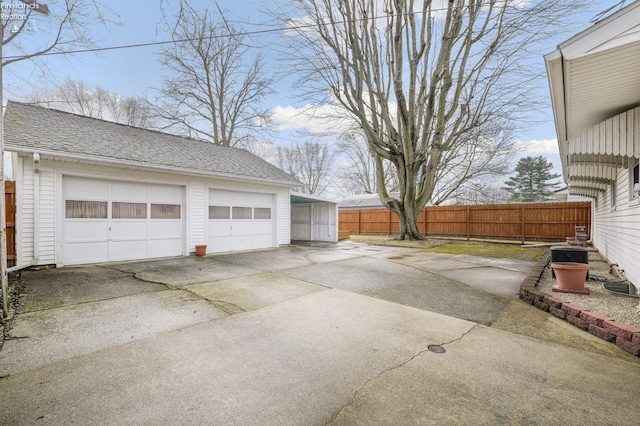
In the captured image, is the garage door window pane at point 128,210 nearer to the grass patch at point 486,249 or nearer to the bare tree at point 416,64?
the bare tree at point 416,64

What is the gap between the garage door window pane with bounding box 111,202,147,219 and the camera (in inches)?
295

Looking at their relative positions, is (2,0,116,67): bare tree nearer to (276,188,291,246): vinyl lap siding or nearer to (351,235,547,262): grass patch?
(276,188,291,246): vinyl lap siding

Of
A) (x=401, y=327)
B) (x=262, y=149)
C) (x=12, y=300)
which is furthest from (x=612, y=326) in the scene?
(x=262, y=149)

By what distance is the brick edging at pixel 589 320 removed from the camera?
9.42 ft

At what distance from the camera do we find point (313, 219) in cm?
1419

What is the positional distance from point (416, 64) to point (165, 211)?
10.9 metres

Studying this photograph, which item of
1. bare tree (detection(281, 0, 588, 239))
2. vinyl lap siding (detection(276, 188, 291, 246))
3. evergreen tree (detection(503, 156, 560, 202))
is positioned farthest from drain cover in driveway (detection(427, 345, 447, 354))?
evergreen tree (detection(503, 156, 560, 202))

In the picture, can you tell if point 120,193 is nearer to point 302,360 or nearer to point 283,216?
point 283,216

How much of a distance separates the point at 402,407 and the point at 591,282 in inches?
222

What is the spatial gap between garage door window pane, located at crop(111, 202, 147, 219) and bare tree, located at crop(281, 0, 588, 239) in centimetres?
767

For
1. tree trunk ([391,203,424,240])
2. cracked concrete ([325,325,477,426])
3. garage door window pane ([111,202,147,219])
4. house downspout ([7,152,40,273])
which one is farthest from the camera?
tree trunk ([391,203,424,240])

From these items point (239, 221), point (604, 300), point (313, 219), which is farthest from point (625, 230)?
point (313, 219)

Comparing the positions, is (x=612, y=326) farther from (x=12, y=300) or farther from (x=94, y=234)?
(x=94, y=234)

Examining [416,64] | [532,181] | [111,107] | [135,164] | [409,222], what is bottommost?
[409,222]
